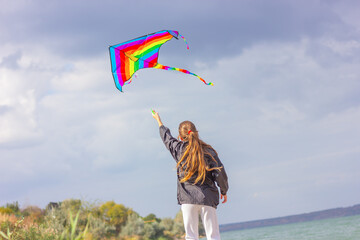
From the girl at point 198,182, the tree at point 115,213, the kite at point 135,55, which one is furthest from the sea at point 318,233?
the girl at point 198,182

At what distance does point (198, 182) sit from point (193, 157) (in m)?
0.35

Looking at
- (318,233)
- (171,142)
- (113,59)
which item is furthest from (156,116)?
(318,233)

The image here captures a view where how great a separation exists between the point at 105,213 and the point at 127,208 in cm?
155

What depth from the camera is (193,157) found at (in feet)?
18.2

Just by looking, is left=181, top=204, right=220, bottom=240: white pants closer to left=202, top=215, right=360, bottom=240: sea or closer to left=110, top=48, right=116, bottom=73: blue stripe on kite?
left=110, top=48, right=116, bottom=73: blue stripe on kite

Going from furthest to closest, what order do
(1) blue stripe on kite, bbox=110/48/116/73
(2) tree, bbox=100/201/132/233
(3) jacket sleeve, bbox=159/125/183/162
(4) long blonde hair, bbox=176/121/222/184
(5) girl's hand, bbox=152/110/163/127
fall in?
(2) tree, bbox=100/201/132/233 < (1) blue stripe on kite, bbox=110/48/116/73 < (5) girl's hand, bbox=152/110/163/127 < (3) jacket sleeve, bbox=159/125/183/162 < (4) long blonde hair, bbox=176/121/222/184

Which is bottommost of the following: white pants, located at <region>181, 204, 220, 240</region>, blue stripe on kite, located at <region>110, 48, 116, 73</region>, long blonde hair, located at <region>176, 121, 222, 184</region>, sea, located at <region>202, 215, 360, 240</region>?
sea, located at <region>202, 215, 360, 240</region>

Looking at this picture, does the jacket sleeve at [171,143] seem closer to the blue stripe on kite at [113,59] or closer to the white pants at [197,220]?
the white pants at [197,220]

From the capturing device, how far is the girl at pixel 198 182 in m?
5.57

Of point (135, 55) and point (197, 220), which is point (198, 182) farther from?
point (135, 55)

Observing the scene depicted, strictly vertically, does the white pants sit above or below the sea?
above

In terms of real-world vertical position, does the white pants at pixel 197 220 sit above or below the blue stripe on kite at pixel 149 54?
below

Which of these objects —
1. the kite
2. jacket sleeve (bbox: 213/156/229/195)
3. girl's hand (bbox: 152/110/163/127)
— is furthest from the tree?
jacket sleeve (bbox: 213/156/229/195)

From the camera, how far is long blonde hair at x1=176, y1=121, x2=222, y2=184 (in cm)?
554
